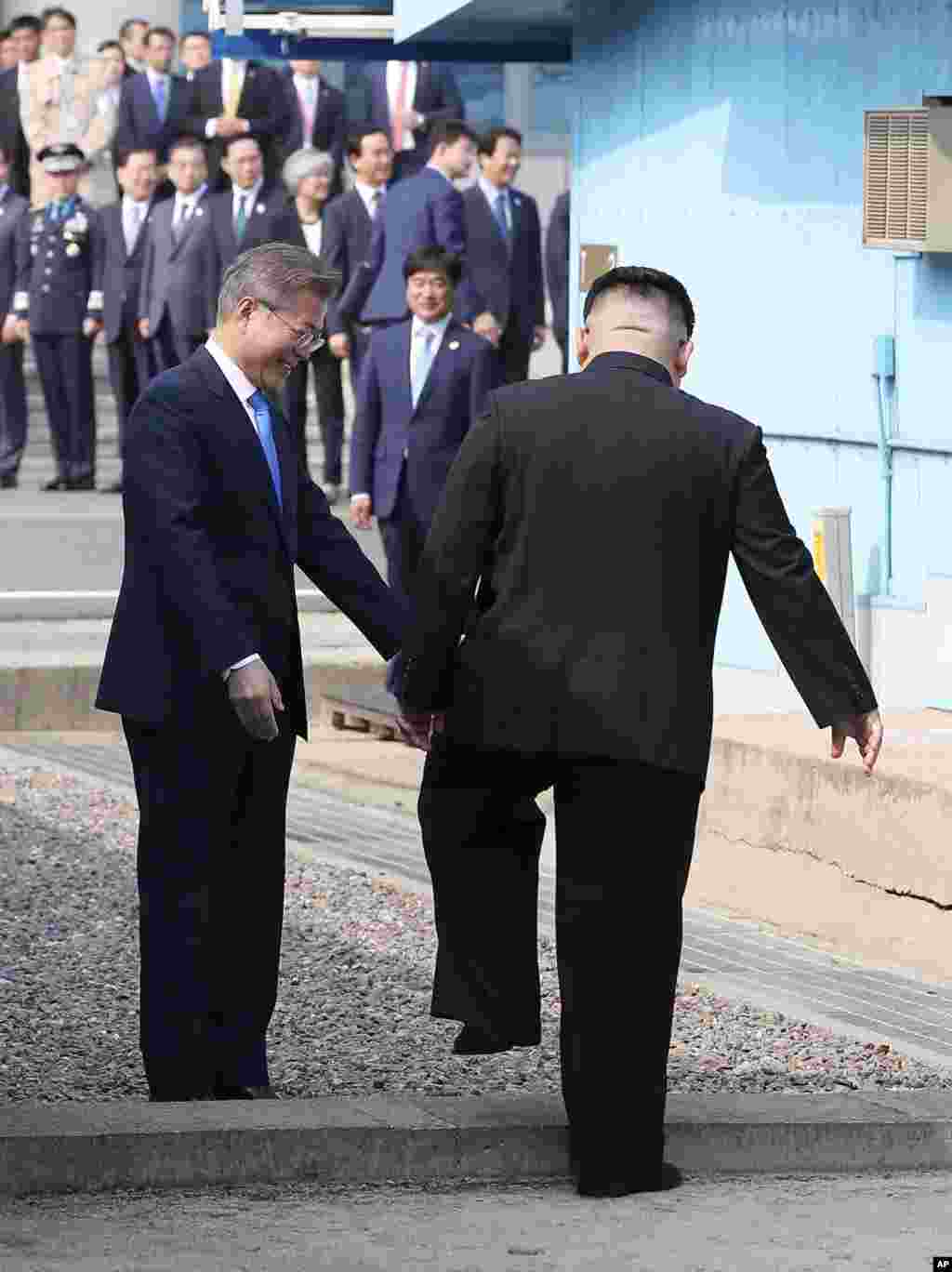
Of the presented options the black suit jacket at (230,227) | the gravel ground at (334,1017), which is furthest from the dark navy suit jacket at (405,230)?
the gravel ground at (334,1017)

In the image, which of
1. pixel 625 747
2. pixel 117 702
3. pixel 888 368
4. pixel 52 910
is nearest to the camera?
pixel 625 747

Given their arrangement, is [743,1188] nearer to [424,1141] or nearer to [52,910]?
[424,1141]

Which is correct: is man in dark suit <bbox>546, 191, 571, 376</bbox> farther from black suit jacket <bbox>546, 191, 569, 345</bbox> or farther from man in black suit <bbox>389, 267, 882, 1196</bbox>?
man in black suit <bbox>389, 267, 882, 1196</bbox>

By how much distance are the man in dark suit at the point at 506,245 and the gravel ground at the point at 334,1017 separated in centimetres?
942

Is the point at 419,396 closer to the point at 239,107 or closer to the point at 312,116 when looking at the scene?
the point at 239,107

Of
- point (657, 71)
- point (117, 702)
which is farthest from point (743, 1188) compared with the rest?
point (657, 71)

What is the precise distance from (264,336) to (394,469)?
6380 mm

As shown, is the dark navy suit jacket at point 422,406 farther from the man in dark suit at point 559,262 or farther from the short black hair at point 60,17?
the short black hair at point 60,17

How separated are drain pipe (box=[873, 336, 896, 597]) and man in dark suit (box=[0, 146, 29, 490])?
10166 mm

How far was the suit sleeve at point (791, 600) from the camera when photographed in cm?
575

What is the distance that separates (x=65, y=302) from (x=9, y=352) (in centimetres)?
104

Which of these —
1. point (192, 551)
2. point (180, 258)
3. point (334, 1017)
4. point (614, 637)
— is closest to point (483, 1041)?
point (614, 637)

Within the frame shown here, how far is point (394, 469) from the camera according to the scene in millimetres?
12641

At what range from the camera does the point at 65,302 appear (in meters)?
20.6
